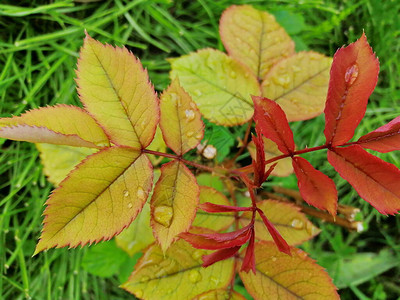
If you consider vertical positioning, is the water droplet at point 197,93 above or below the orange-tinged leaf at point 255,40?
below

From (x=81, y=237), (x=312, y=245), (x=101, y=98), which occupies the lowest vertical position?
(x=312, y=245)

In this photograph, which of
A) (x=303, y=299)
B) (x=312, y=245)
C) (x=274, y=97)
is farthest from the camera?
(x=312, y=245)

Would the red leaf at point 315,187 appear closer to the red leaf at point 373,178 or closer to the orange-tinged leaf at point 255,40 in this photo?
the red leaf at point 373,178

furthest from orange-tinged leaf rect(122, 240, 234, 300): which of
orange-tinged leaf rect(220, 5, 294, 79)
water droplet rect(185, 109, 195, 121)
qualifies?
orange-tinged leaf rect(220, 5, 294, 79)

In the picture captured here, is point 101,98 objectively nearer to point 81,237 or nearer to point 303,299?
point 81,237

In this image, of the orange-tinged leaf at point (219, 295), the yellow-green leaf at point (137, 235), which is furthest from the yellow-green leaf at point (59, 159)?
the orange-tinged leaf at point (219, 295)

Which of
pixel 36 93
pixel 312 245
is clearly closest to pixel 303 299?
pixel 312 245
